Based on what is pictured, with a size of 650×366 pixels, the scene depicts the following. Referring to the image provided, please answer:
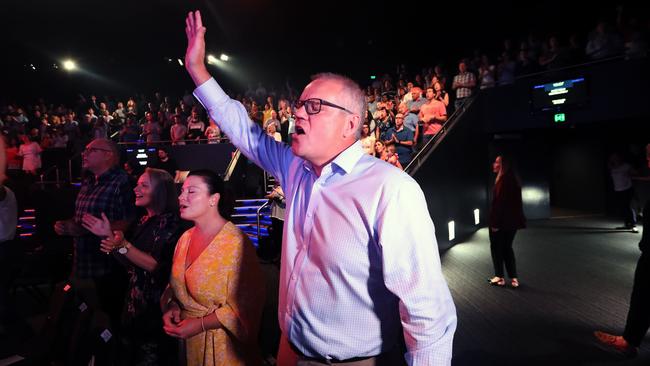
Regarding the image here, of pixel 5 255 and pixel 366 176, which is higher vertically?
pixel 366 176

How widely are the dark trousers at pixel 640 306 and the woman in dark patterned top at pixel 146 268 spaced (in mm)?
3664

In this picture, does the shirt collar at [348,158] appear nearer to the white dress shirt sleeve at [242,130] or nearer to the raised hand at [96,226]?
the white dress shirt sleeve at [242,130]

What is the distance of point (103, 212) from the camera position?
304 centimetres

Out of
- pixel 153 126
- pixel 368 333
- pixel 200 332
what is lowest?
pixel 200 332

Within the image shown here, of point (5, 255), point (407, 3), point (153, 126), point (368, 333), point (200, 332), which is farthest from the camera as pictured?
point (407, 3)

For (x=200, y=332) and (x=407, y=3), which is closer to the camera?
(x=200, y=332)

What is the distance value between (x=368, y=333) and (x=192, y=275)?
1.11 meters

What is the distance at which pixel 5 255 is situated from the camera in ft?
12.4

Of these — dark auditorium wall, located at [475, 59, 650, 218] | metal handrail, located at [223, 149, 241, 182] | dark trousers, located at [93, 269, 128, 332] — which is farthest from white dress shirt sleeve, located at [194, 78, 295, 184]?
dark auditorium wall, located at [475, 59, 650, 218]

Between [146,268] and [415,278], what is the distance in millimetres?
1947

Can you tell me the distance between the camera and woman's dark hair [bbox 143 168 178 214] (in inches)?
109

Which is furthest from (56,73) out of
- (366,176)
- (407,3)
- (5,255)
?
(366,176)

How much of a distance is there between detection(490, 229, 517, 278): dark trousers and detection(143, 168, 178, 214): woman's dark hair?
4.20 m

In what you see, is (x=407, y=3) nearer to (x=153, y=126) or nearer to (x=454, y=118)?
(x=454, y=118)
